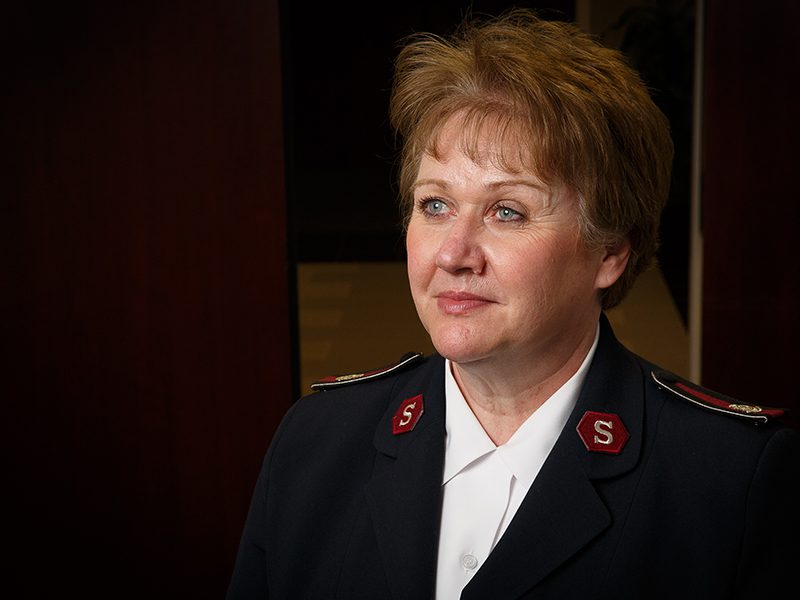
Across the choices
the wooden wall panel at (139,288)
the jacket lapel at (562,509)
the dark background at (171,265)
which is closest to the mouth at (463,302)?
the jacket lapel at (562,509)

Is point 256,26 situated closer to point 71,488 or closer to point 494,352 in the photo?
point 71,488

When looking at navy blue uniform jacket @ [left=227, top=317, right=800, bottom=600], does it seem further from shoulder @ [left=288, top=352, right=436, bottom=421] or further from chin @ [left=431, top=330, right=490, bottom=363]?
chin @ [left=431, top=330, right=490, bottom=363]

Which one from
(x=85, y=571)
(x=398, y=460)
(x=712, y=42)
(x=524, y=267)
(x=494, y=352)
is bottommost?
(x=85, y=571)

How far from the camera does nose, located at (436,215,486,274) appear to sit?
5.07 feet

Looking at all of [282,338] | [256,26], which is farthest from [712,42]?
[282,338]

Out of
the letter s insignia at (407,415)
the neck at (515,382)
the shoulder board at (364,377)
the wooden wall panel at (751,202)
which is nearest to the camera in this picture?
the neck at (515,382)

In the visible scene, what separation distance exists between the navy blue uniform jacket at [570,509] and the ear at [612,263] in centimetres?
8

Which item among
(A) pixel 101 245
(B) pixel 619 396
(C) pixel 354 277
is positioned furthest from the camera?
(C) pixel 354 277

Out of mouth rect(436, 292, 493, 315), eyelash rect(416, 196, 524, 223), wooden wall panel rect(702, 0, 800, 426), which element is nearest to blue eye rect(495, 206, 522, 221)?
eyelash rect(416, 196, 524, 223)

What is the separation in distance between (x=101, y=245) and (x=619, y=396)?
2023mm

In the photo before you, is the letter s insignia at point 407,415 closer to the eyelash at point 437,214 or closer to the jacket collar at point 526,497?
the jacket collar at point 526,497

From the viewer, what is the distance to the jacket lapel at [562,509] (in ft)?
5.05

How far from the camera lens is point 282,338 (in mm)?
3303

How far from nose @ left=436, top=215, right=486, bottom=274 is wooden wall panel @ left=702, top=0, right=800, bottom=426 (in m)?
1.71
